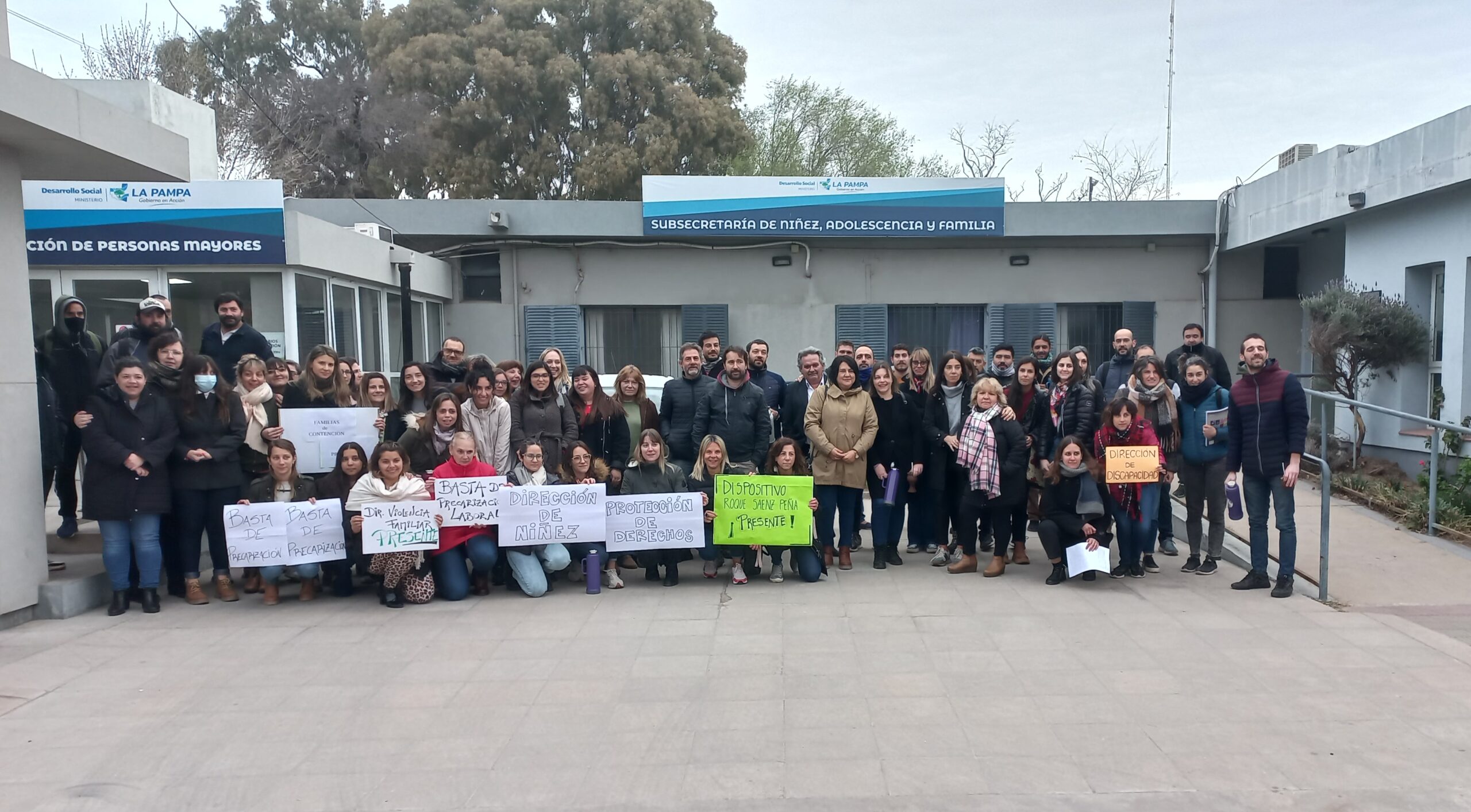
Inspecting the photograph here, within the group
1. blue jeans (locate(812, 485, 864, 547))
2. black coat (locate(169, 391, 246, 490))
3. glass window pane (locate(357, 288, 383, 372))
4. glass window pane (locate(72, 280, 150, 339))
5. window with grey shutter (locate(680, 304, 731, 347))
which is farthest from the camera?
window with grey shutter (locate(680, 304, 731, 347))

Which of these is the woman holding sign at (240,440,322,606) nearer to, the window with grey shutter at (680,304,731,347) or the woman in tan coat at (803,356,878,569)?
the woman in tan coat at (803,356,878,569)

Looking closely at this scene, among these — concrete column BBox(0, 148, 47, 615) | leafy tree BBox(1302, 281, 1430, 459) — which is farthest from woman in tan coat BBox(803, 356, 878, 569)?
leafy tree BBox(1302, 281, 1430, 459)

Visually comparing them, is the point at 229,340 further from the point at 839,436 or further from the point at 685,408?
the point at 839,436

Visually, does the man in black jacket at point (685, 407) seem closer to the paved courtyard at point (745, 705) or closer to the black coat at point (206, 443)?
the paved courtyard at point (745, 705)

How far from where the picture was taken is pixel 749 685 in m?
4.86

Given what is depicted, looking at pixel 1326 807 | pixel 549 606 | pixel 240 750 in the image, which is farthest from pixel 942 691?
pixel 240 750

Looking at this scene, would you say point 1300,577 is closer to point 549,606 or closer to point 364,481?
point 549,606

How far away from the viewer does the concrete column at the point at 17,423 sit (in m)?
5.95

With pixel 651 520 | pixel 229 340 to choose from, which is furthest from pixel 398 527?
pixel 229 340

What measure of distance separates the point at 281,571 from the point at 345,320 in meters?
6.32

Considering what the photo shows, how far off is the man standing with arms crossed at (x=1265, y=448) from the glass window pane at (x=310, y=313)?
9854mm

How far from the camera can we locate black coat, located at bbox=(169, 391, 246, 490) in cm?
645

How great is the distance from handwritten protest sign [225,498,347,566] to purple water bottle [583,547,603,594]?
69.7 inches

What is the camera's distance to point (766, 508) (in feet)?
22.5
